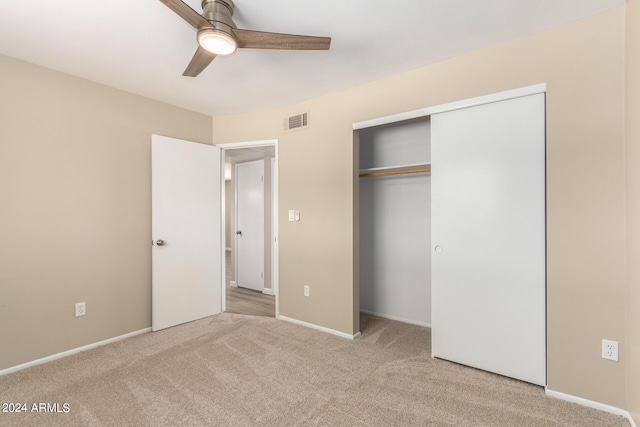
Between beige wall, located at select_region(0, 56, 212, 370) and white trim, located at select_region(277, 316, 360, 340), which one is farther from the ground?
beige wall, located at select_region(0, 56, 212, 370)

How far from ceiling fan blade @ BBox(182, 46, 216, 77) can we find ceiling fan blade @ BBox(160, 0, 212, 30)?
0.65 feet

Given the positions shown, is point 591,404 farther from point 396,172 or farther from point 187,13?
point 187,13

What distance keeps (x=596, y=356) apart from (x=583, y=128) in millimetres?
1427

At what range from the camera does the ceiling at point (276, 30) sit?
5.95ft

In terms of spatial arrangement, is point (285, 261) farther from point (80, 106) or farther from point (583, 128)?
point (583, 128)

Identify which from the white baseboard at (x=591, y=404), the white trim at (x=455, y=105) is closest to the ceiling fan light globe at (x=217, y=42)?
the white trim at (x=455, y=105)

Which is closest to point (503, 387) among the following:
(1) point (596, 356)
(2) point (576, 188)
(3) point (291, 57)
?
(1) point (596, 356)

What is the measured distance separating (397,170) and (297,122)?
4.03 ft

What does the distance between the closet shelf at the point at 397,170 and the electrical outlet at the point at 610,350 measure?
1.81 metres

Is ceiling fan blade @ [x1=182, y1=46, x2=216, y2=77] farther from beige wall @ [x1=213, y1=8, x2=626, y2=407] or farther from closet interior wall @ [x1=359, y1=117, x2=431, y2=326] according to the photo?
closet interior wall @ [x1=359, y1=117, x2=431, y2=326]

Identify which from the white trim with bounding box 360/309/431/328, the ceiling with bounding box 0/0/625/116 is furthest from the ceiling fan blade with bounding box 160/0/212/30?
the white trim with bounding box 360/309/431/328

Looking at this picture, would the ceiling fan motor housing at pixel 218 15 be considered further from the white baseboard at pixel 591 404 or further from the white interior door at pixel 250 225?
the white interior door at pixel 250 225

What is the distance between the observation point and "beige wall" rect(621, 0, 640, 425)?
1599mm

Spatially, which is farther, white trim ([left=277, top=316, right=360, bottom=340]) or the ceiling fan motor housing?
white trim ([left=277, top=316, right=360, bottom=340])
